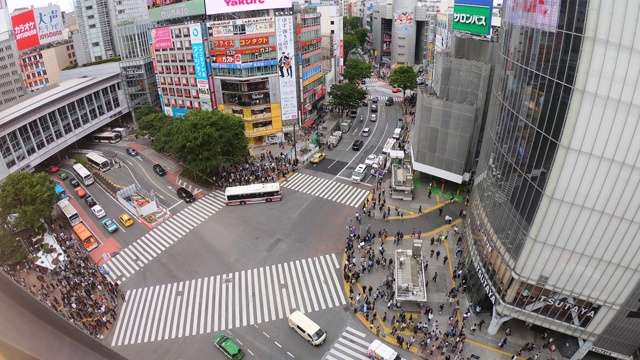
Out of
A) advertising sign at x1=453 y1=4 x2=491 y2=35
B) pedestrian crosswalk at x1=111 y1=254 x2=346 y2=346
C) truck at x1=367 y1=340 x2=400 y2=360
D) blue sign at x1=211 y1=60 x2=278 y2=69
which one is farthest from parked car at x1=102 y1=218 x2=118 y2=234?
advertising sign at x1=453 y1=4 x2=491 y2=35

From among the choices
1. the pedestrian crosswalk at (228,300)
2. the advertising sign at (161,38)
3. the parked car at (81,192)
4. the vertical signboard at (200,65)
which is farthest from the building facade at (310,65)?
the pedestrian crosswalk at (228,300)

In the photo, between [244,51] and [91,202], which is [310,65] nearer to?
[244,51]

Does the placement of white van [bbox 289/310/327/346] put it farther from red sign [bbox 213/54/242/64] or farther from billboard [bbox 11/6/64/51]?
billboard [bbox 11/6/64/51]

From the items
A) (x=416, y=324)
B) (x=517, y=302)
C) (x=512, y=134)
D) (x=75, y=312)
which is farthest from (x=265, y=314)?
(x=512, y=134)

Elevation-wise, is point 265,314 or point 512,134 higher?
point 512,134

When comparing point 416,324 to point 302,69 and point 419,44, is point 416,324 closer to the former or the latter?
point 302,69

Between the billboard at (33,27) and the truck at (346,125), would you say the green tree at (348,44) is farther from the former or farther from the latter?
the billboard at (33,27)
